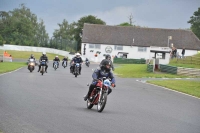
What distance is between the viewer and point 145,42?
347 feet

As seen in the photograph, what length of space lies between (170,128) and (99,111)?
9.70 ft

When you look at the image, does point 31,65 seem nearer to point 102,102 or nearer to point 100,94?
point 100,94

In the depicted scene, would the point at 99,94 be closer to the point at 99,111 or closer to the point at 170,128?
the point at 99,111

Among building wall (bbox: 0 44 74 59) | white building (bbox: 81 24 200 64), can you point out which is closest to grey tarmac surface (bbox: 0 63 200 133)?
building wall (bbox: 0 44 74 59)

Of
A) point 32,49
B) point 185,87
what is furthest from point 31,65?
point 32,49

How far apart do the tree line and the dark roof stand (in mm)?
6746

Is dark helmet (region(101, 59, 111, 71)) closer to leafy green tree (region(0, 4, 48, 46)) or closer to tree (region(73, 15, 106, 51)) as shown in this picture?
leafy green tree (region(0, 4, 48, 46))

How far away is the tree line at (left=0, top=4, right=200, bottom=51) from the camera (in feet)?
358

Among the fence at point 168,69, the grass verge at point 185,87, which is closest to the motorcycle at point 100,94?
the grass verge at point 185,87

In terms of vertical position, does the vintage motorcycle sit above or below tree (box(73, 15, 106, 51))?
below

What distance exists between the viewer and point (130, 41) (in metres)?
106

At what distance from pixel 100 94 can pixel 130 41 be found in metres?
92.4

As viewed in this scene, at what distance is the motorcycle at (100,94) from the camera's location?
45.5 ft

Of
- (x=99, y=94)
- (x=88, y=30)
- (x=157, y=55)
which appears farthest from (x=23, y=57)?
(x=99, y=94)
